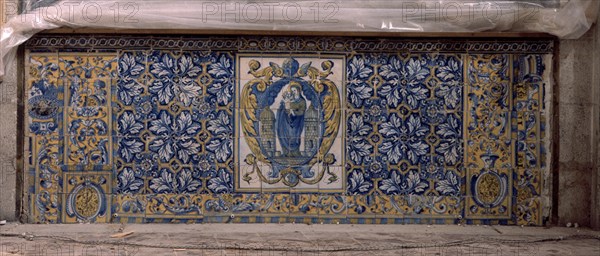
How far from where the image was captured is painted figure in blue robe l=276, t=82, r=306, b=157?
23.7ft

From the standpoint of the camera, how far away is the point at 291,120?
7.23 meters

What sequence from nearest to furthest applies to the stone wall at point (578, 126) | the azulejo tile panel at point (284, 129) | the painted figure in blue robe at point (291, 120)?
the azulejo tile panel at point (284, 129) < the painted figure in blue robe at point (291, 120) < the stone wall at point (578, 126)

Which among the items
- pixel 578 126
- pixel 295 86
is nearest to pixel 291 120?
pixel 295 86

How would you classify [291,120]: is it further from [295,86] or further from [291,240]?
[291,240]

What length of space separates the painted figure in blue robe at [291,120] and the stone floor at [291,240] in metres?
0.62

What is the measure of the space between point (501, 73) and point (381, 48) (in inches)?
38.9

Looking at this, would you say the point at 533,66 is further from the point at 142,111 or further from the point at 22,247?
the point at 22,247

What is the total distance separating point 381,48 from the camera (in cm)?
726

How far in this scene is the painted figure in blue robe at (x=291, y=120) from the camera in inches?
284

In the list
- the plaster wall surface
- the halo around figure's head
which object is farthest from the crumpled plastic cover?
the halo around figure's head

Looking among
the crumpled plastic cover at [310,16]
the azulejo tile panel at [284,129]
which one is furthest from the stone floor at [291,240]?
the crumpled plastic cover at [310,16]

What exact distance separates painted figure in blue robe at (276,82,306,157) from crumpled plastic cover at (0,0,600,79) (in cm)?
52

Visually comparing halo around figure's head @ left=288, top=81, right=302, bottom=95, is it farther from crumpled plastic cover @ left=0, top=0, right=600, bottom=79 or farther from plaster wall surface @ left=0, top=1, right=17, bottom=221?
plaster wall surface @ left=0, top=1, right=17, bottom=221

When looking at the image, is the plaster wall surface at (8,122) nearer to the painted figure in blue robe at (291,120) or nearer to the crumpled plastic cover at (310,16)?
the crumpled plastic cover at (310,16)
